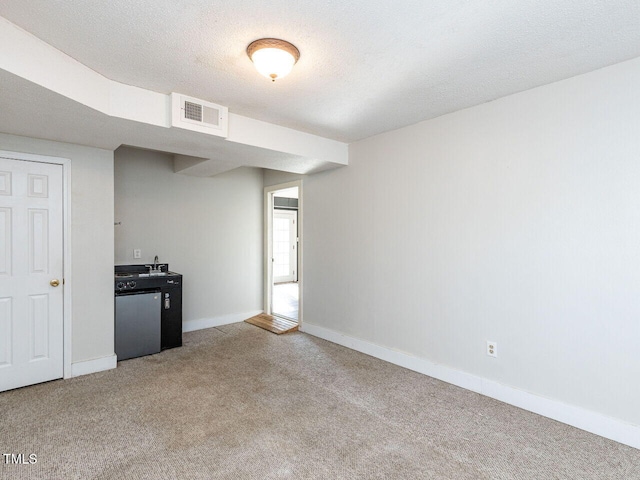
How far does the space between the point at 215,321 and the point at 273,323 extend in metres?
0.85

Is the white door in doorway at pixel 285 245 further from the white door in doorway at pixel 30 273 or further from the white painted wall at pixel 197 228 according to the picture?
the white door in doorway at pixel 30 273

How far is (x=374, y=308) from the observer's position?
3.90 m

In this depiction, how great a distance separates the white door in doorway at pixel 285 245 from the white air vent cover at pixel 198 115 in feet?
19.2

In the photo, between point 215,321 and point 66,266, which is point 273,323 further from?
point 66,266

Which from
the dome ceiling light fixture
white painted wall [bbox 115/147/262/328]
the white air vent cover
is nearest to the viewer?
the dome ceiling light fixture

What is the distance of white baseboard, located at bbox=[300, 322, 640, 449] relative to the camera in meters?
2.29

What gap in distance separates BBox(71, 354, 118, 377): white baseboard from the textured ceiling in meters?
2.59

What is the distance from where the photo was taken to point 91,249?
11.2 feet

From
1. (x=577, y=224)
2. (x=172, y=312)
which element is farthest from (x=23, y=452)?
(x=577, y=224)

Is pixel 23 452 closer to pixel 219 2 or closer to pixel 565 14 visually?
Result: pixel 219 2

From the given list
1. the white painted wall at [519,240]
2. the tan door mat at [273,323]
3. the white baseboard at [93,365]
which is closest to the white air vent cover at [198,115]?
the white painted wall at [519,240]

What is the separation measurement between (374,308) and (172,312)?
2372mm

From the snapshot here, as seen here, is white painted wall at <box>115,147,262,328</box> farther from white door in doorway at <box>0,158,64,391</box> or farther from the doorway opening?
the doorway opening

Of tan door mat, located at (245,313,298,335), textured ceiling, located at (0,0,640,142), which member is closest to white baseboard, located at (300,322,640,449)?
tan door mat, located at (245,313,298,335)
